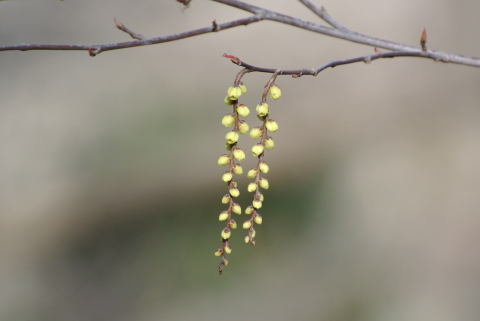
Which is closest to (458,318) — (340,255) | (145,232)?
(340,255)

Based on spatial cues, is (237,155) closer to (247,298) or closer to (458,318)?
(247,298)

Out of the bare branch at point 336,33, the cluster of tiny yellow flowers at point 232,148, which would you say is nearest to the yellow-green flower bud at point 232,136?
the cluster of tiny yellow flowers at point 232,148

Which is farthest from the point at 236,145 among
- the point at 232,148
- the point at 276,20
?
the point at 276,20

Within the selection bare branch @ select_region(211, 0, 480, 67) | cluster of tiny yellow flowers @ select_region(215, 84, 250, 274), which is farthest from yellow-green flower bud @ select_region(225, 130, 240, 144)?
bare branch @ select_region(211, 0, 480, 67)

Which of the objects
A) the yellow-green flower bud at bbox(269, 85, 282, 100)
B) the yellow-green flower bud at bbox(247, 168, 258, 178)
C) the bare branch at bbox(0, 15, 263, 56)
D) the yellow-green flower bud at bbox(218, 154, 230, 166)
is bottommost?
the yellow-green flower bud at bbox(247, 168, 258, 178)

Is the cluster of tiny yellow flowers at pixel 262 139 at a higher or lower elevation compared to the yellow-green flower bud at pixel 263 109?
lower

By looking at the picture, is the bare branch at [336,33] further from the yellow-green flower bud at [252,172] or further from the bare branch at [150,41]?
the yellow-green flower bud at [252,172]

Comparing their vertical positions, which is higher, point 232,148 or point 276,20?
point 276,20

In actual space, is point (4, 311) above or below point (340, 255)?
A: below

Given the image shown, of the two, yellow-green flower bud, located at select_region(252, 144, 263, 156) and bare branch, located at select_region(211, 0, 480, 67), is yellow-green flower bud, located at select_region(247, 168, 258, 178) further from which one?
bare branch, located at select_region(211, 0, 480, 67)

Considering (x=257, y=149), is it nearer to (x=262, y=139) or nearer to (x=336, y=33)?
(x=262, y=139)

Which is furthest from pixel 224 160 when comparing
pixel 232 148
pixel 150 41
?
pixel 150 41
